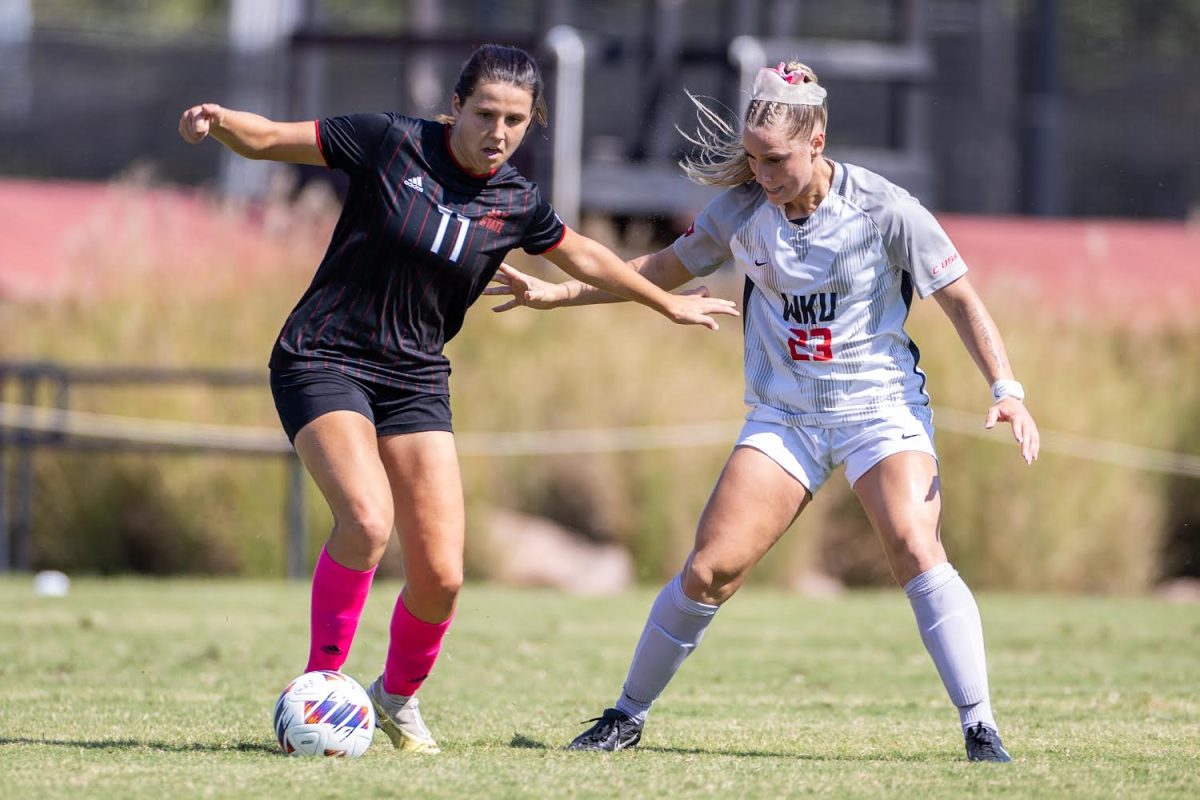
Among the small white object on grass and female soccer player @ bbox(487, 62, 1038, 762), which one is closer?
female soccer player @ bbox(487, 62, 1038, 762)

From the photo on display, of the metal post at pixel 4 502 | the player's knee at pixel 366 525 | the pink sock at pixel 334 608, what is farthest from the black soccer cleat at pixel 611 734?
the metal post at pixel 4 502

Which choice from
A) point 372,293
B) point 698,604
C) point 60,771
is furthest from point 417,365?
point 60,771

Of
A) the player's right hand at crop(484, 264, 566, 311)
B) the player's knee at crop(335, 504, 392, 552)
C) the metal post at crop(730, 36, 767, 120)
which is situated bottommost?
the player's knee at crop(335, 504, 392, 552)

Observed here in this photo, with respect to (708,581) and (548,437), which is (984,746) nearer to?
(708,581)

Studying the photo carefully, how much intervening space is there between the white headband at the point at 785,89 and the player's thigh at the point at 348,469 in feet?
5.03

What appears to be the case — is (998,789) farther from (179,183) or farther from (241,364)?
(179,183)

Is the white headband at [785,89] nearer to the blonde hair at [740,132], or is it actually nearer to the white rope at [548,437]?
the blonde hair at [740,132]

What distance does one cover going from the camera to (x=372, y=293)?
5.27m

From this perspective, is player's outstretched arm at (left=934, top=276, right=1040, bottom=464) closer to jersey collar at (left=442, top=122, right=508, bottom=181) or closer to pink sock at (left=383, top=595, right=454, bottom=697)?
jersey collar at (left=442, top=122, right=508, bottom=181)

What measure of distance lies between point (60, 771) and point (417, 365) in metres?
1.54

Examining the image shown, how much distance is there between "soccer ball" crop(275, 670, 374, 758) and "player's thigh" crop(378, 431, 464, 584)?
450 millimetres

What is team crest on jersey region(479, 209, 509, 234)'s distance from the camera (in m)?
5.38

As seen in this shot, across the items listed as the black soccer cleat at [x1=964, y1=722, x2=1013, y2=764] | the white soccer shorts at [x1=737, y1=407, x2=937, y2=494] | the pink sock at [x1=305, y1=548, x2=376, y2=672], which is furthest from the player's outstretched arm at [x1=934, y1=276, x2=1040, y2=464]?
the pink sock at [x1=305, y1=548, x2=376, y2=672]

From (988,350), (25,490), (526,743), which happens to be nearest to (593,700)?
(526,743)
